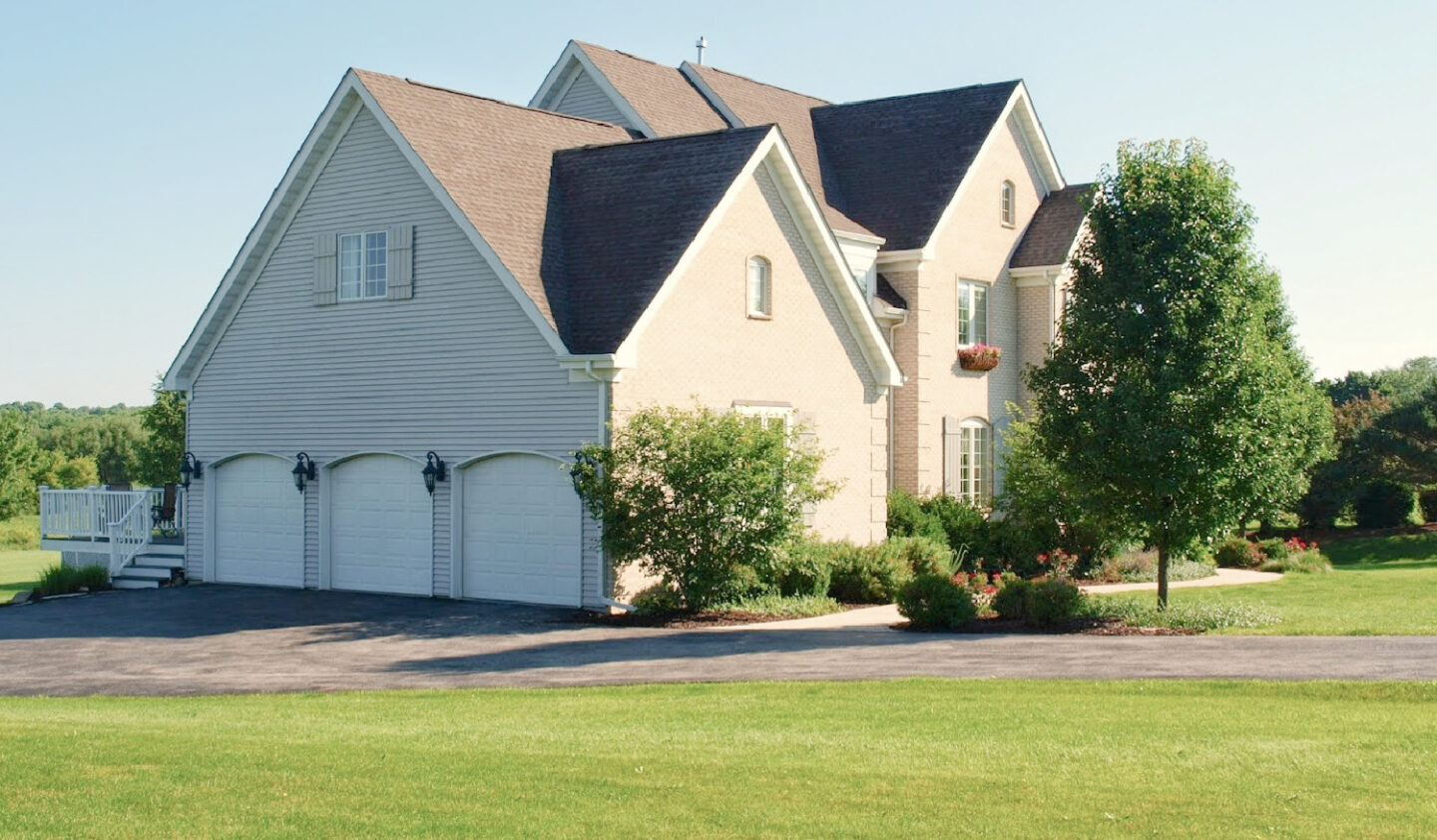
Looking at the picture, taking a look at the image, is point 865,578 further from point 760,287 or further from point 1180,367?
point 1180,367

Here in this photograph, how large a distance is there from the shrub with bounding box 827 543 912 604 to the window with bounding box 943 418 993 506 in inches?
287

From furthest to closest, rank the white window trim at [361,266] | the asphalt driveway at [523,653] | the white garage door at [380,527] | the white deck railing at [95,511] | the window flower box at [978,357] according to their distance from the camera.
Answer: the window flower box at [978,357], the white deck railing at [95,511], the white window trim at [361,266], the white garage door at [380,527], the asphalt driveway at [523,653]

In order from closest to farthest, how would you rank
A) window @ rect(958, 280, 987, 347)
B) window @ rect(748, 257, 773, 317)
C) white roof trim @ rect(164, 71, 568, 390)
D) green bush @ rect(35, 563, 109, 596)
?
white roof trim @ rect(164, 71, 568, 390) < window @ rect(748, 257, 773, 317) < green bush @ rect(35, 563, 109, 596) < window @ rect(958, 280, 987, 347)

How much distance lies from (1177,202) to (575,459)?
944 centimetres

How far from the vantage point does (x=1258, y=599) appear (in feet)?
85.1

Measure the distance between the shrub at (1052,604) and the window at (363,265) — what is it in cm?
1177

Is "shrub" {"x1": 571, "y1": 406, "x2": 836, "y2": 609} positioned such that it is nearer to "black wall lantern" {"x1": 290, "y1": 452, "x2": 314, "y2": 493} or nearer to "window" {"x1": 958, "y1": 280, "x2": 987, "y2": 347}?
"black wall lantern" {"x1": 290, "y1": 452, "x2": 314, "y2": 493}

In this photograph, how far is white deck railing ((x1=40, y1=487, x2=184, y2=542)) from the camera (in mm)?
28766

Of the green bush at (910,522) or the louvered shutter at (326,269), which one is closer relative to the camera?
the louvered shutter at (326,269)

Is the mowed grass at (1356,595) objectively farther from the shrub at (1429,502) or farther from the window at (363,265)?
the window at (363,265)

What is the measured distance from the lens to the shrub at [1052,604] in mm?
20828

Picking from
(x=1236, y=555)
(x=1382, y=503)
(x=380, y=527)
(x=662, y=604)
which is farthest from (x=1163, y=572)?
(x=1382, y=503)

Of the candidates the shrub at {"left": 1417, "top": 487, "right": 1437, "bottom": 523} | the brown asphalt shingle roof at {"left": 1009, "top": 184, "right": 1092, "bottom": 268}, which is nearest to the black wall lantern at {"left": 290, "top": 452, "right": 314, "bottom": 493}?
the brown asphalt shingle roof at {"left": 1009, "top": 184, "right": 1092, "bottom": 268}

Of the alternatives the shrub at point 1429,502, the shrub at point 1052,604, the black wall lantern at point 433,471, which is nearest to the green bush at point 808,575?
the shrub at point 1052,604
